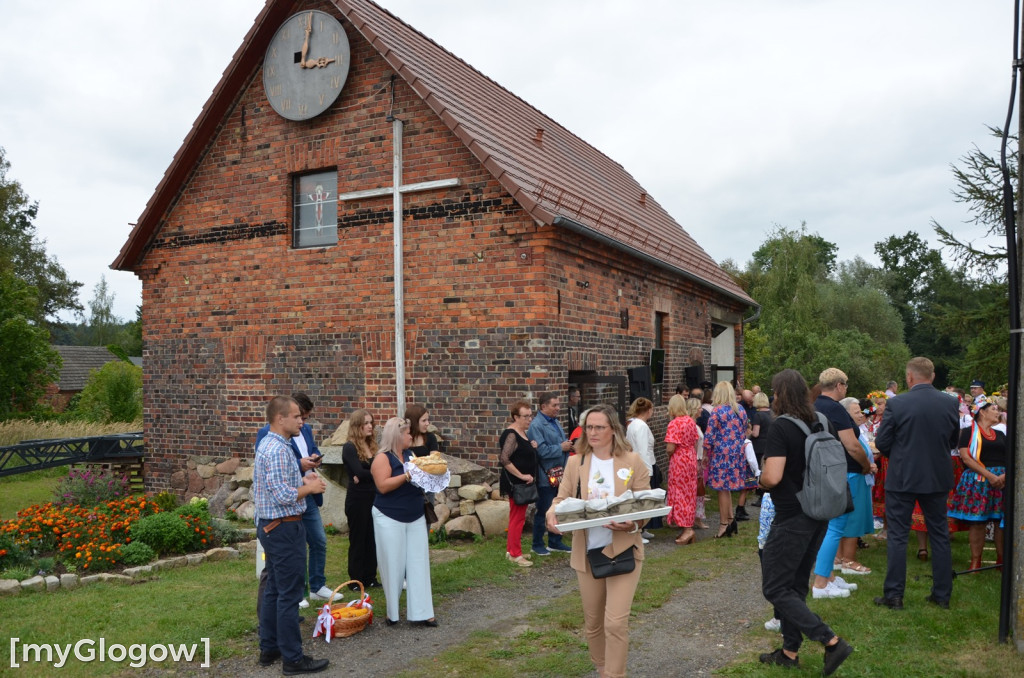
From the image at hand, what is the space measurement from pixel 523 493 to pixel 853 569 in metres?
3.34

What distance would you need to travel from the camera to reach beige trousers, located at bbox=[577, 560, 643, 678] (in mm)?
4254

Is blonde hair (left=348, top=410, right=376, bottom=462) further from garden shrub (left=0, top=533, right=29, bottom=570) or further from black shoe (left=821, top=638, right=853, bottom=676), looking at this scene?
garden shrub (left=0, top=533, right=29, bottom=570)

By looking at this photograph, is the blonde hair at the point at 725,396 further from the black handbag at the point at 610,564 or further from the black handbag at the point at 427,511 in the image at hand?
the black handbag at the point at 610,564

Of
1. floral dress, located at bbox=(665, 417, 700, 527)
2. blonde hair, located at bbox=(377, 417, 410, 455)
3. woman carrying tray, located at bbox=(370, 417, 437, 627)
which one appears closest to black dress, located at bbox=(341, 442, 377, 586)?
woman carrying tray, located at bbox=(370, 417, 437, 627)

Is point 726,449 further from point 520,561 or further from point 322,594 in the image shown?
point 322,594

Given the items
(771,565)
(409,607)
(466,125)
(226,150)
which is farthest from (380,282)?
(771,565)

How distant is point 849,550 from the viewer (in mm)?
7367

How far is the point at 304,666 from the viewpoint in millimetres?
5160

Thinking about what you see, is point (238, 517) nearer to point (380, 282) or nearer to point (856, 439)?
point (380, 282)

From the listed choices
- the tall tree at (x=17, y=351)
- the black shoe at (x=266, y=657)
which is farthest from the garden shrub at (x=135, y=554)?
the tall tree at (x=17, y=351)

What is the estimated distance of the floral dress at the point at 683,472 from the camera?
9.22 m

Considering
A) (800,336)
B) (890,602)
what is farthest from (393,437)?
(800,336)

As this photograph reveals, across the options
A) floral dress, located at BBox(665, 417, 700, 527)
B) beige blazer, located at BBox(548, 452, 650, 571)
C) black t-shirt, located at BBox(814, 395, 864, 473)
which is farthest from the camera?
floral dress, located at BBox(665, 417, 700, 527)

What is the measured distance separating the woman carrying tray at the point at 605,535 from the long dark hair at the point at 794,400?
116 cm
